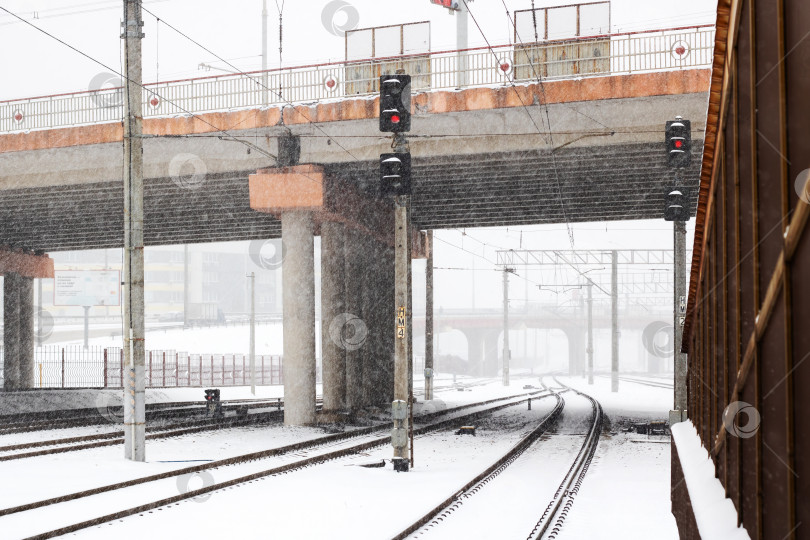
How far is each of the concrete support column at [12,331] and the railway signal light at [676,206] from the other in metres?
35.0

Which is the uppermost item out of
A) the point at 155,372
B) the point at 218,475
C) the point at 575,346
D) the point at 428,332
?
the point at 428,332

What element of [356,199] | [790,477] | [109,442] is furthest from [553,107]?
[790,477]

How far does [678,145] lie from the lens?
17.0 metres

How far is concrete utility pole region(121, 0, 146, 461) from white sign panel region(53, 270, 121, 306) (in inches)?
2082

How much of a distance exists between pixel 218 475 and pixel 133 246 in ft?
15.9

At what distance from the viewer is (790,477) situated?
3.38 metres

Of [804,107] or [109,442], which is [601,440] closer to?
[109,442]

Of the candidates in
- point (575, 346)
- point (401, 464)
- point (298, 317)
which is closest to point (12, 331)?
point (298, 317)

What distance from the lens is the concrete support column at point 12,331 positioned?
143ft

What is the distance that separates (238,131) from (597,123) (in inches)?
404

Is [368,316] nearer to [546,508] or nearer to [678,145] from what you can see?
[678,145]

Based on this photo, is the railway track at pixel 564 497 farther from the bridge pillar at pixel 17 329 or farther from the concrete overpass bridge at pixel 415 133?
the bridge pillar at pixel 17 329

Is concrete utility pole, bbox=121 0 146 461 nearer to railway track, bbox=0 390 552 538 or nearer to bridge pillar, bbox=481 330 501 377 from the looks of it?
railway track, bbox=0 390 552 538

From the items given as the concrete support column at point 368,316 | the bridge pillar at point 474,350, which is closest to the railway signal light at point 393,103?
the concrete support column at point 368,316
